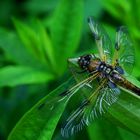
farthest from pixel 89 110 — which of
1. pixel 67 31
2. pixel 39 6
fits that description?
pixel 39 6

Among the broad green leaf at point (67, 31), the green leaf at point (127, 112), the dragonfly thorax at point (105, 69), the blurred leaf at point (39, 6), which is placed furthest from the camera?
the blurred leaf at point (39, 6)

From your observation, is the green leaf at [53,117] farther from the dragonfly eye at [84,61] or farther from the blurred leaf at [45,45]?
the blurred leaf at [45,45]

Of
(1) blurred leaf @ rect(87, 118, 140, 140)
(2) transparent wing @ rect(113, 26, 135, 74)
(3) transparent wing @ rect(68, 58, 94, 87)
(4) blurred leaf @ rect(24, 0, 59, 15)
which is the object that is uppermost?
(3) transparent wing @ rect(68, 58, 94, 87)

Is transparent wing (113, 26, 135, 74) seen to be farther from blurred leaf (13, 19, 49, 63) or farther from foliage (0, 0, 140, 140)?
blurred leaf (13, 19, 49, 63)

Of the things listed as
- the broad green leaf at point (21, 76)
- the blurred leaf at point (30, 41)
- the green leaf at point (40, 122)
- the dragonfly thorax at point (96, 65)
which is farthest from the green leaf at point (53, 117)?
the blurred leaf at point (30, 41)

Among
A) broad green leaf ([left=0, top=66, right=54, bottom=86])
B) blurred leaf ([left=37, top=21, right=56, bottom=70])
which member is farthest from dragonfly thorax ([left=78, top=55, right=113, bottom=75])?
blurred leaf ([left=37, top=21, right=56, bottom=70])

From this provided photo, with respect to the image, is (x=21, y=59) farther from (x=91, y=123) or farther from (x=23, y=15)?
(x=23, y=15)

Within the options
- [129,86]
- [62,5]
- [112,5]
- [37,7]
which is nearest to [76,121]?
[129,86]
